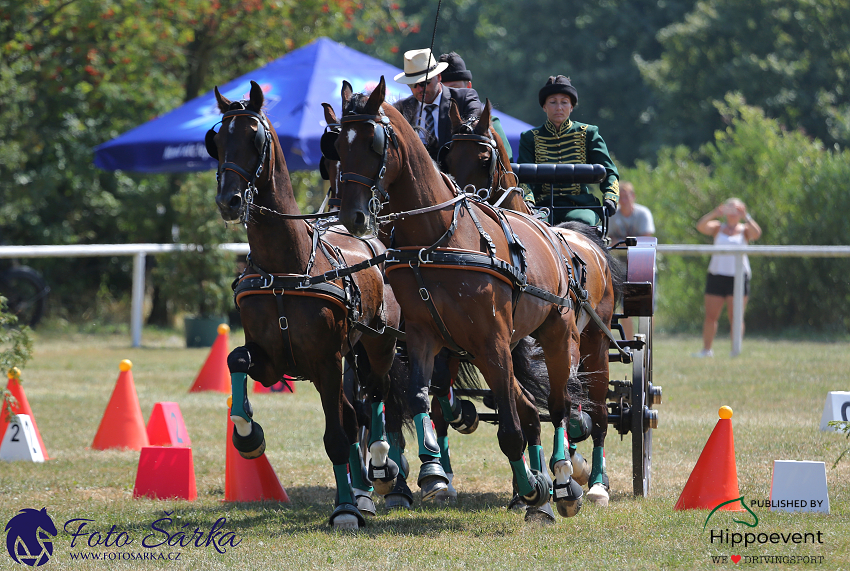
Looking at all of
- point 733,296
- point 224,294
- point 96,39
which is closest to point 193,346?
point 224,294

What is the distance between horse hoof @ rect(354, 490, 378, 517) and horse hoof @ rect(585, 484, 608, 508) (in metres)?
1.31

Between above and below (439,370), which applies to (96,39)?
above

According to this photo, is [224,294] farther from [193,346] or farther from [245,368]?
[245,368]

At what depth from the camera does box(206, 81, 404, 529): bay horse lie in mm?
5117

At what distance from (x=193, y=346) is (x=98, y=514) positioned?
8.99 m

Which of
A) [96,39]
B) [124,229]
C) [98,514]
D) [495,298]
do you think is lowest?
[98,514]

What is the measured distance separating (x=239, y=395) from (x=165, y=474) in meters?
1.40

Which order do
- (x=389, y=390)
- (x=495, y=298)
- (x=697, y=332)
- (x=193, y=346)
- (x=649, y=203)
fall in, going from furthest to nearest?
(x=649, y=203) < (x=697, y=332) < (x=193, y=346) < (x=389, y=390) < (x=495, y=298)

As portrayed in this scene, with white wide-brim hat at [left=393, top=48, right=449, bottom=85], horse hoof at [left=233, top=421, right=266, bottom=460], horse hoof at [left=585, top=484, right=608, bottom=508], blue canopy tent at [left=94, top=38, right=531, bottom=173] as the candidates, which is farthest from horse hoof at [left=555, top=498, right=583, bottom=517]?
blue canopy tent at [left=94, top=38, right=531, bottom=173]

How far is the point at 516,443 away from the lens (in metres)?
5.03

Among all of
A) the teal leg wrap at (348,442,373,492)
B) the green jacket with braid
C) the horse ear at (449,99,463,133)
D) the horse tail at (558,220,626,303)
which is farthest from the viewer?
the green jacket with braid

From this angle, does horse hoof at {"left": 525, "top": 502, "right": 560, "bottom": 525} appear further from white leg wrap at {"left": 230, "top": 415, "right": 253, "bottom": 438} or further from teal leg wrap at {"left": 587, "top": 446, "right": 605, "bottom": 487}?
white leg wrap at {"left": 230, "top": 415, "right": 253, "bottom": 438}

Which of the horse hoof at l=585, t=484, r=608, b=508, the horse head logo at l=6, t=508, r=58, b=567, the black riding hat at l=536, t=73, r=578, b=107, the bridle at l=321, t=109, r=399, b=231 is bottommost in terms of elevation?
the horse head logo at l=6, t=508, r=58, b=567

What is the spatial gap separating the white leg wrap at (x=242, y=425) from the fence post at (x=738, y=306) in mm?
8699
